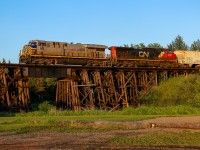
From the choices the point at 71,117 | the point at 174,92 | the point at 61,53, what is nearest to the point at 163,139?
the point at 71,117

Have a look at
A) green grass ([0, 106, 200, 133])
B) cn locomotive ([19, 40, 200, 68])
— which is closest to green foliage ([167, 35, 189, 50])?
cn locomotive ([19, 40, 200, 68])

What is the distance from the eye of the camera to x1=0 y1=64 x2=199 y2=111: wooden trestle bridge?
35.4 metres

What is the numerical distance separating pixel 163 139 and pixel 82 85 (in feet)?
84.8

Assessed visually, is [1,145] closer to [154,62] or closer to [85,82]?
[85,82]

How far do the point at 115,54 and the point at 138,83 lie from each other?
5.44m

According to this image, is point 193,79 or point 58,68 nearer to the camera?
point 58,68

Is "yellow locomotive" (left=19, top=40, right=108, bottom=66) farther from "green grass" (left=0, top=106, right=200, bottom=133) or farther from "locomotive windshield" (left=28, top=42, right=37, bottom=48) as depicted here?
"green grass" (left=0, top=106, right=200, bottom=133)

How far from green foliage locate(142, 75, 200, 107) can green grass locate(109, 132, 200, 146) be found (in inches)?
961

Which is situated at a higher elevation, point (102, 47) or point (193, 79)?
point (102, 47)

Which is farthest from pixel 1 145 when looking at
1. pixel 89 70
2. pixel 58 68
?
pixel 89 70

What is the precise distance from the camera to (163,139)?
47.2 ft

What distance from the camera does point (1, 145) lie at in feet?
43.6

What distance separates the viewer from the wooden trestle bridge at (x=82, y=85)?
1393 inches

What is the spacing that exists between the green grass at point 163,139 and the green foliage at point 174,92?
24419mm
